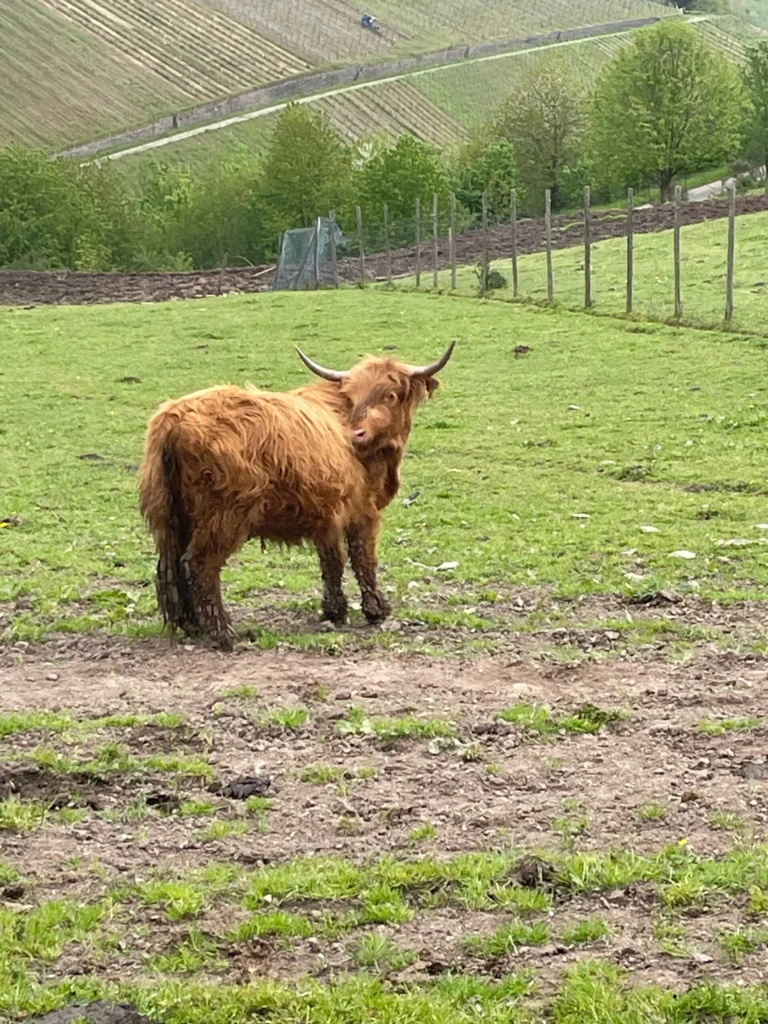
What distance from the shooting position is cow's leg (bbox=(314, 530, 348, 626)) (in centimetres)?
998

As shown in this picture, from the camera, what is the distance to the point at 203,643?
30.4 ft

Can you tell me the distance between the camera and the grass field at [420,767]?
4.61 meters

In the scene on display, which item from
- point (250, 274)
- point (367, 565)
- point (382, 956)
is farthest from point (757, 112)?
point (382, 956)

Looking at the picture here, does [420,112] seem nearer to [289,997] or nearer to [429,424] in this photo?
[429,424]

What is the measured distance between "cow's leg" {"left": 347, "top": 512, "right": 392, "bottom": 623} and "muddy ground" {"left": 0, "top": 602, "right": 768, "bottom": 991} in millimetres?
1129

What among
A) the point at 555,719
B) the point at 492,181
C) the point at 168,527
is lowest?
the point at 555,719

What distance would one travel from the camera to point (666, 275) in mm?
30312

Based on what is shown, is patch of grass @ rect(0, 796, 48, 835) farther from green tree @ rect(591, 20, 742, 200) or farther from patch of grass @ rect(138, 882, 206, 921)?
green tree @ rect(591, 20, 742, 200)

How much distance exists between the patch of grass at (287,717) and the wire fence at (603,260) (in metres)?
18.1

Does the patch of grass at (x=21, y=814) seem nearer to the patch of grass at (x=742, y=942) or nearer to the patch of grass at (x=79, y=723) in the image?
the patch of grass at (x=79, y=723)

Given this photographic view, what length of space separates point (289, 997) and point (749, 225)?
3465cm

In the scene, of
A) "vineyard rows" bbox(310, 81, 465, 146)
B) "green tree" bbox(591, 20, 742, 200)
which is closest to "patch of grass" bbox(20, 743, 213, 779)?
"green tree" bbox(591, 20, 742, 200)

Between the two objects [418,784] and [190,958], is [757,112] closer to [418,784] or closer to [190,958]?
[418,784]

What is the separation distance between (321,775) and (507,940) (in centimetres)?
196
